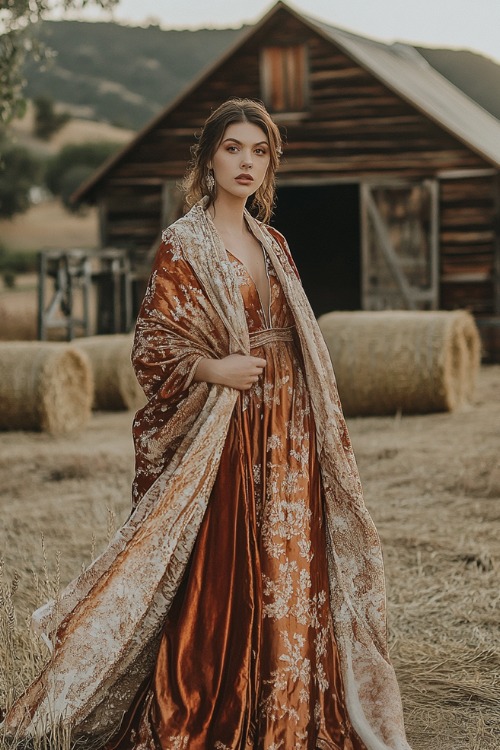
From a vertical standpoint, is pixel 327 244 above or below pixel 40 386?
above

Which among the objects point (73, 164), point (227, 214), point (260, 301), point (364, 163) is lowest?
point (260, 301)

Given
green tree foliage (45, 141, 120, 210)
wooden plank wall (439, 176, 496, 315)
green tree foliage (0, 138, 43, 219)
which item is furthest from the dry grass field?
green tree foliage (45, 141, 120, 210)

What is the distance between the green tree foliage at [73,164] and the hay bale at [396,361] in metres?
45.2

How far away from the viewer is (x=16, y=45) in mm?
7523

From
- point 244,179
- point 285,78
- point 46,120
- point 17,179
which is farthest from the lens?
point 46,120

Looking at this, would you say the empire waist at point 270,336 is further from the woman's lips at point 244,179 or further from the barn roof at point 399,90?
the barn roof at point 399,90

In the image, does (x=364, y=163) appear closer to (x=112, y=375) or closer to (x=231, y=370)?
(x=112, y=375)

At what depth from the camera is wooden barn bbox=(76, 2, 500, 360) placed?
1394 centimetres

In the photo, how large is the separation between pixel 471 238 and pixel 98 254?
513 cm

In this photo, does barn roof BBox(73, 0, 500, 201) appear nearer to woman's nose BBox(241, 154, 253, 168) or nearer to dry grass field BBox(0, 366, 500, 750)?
dry grass field BBox(0, 366, 500, 750)

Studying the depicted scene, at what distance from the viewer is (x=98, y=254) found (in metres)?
14.6

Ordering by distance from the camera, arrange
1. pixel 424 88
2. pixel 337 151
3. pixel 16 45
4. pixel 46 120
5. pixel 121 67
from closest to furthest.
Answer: pixel 16 45 < pixel 337 151 < pixel 424 88 < pixel 46 120 < pixel 121 67

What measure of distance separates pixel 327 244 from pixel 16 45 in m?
11.4

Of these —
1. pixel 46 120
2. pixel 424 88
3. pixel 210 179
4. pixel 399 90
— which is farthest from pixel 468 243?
pixel 46 120
